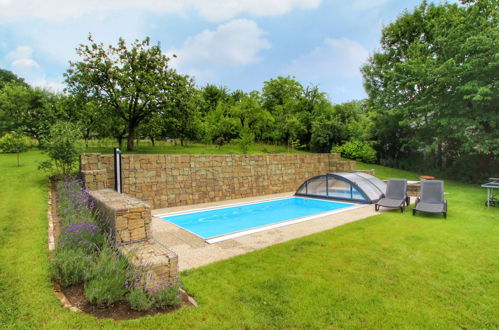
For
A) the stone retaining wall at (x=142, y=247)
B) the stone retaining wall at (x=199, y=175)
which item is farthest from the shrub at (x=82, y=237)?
the stone retaining wall at (x=199, y=175)

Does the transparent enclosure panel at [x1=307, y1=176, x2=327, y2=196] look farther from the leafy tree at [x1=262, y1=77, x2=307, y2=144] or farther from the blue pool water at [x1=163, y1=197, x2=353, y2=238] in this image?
the leafy tree at [x1=262, y1=77, x2=307, y2=144]

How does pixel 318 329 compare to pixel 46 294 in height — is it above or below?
below

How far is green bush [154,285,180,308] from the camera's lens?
3049 millimetres

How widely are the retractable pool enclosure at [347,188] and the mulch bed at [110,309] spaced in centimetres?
890

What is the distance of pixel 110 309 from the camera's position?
2920 mm

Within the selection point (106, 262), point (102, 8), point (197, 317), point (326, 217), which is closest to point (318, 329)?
point (197, 317)

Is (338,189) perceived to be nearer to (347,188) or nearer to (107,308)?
(347,188)

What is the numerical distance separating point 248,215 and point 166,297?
6594 millimetres

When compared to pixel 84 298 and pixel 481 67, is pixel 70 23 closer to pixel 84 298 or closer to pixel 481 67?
pixel 84 298

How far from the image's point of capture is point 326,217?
26.5 ft

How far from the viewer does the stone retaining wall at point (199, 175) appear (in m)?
9.05

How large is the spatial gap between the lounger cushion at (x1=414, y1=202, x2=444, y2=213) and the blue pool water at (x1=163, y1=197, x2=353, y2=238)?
257 centimetres

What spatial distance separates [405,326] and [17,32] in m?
15.2

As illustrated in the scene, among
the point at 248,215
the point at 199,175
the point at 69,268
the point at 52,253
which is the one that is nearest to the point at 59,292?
the point at 69,268
